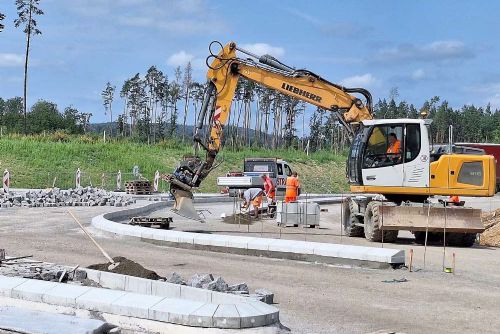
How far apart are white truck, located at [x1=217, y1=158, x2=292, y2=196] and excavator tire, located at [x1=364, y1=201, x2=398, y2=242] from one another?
17.5 meters

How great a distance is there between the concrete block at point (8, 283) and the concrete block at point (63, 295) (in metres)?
0.56

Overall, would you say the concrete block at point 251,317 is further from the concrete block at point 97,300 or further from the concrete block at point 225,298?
the concrete block at point 97,300

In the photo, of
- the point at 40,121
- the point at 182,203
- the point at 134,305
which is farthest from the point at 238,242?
the point at 40,121

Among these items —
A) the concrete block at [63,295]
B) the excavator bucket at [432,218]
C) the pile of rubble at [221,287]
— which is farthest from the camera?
the excavator bucket at [432,218]

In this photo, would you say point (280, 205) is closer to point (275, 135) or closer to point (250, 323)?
point (250, 323)

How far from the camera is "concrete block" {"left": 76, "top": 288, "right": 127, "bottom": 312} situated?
7.51 m

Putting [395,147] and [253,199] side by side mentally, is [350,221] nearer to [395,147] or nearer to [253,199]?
[395,147]

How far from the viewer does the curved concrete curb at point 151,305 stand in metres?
6.98

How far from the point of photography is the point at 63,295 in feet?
25.7

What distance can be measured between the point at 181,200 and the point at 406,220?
5.85 m

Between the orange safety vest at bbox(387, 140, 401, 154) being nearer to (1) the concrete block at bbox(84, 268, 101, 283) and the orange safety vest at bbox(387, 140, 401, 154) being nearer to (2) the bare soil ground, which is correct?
(2) the bare soil ground

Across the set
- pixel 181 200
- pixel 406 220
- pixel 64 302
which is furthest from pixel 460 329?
pixel 181 200

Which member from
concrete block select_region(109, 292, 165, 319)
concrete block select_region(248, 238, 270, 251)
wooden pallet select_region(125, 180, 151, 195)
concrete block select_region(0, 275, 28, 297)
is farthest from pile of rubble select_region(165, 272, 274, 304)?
wooden pallet select_region(125, 180, 151, 195)

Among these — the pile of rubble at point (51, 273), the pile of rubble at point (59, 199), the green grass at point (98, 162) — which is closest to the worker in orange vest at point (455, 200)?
the pile of rubble at point (51, 273)
